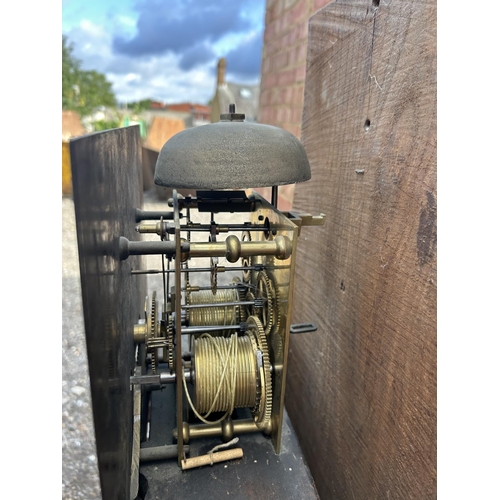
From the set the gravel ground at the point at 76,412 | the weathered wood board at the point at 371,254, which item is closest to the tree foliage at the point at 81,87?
the gravel ground at the point at 76,412

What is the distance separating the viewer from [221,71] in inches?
910

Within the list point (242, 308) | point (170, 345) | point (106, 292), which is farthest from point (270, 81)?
point (106, 292)

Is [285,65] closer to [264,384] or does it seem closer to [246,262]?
[246,262]

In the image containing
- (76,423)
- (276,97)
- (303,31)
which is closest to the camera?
(76,423)

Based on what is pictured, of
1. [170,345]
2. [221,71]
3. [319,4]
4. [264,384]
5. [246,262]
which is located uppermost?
[221,71]

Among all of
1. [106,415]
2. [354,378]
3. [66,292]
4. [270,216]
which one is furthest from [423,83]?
[66,292]

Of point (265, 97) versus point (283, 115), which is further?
point (265, 97)

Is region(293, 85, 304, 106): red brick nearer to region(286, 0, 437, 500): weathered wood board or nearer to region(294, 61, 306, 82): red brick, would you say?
region(294, 61, 306, 82): red brick

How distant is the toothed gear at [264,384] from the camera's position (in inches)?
55.8

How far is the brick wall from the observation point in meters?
2.41

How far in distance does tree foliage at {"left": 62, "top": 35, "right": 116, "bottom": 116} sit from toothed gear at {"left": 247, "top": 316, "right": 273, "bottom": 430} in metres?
16.1

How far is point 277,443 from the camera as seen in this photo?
1485 millimetres

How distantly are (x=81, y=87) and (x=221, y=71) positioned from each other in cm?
767

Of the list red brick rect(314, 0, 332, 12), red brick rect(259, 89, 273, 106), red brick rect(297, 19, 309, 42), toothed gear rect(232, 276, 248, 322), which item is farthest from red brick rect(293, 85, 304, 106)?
toothed gear rect(232, 276, 248, 322)
